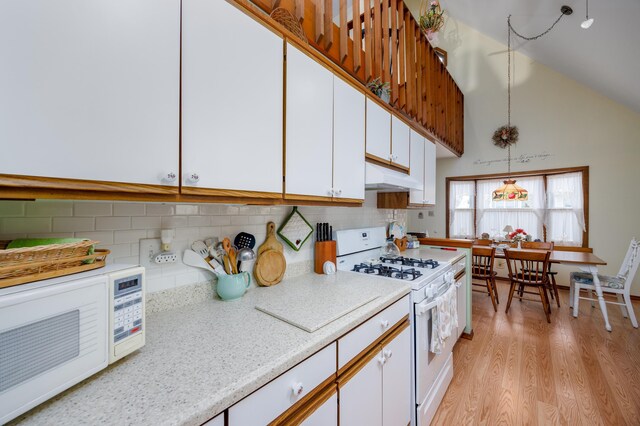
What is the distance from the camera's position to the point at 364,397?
1.13 metres

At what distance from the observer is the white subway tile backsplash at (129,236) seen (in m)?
0.98

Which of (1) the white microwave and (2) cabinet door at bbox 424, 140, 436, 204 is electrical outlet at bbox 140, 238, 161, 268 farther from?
(2) cabinet door at bbox 424, 140, 436, 204

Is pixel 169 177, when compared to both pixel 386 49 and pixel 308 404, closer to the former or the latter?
pixel 308 404

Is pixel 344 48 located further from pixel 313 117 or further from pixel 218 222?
pixel 218 222

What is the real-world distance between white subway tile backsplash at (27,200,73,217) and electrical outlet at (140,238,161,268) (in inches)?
9.8

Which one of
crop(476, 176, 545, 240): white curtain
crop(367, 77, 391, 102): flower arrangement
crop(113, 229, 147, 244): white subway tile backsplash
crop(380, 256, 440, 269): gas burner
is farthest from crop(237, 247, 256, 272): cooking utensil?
crop(476, 176, 545, 240): white curtain

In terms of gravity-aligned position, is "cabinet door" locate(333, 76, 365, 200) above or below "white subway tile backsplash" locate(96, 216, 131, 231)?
above

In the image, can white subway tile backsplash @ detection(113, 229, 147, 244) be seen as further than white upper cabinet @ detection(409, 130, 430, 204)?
No

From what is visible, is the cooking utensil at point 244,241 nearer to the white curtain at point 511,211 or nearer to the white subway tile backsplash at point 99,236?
the white subway tile backsplash at point 99,236

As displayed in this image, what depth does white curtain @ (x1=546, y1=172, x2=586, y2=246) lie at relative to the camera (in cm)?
425

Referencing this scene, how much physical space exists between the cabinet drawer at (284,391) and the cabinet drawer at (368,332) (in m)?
0.06

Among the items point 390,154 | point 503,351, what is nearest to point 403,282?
point 390,154

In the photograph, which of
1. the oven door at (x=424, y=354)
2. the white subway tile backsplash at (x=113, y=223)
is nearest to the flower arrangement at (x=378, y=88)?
the oven door at (x=424, y=354)

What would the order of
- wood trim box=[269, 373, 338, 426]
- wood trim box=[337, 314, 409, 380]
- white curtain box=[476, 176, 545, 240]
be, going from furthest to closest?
white curtain box=[476, 176, 545, 240], wood trim box=[337, 314, 409, 380], wood trim box=[269, 373, 338, 426]
